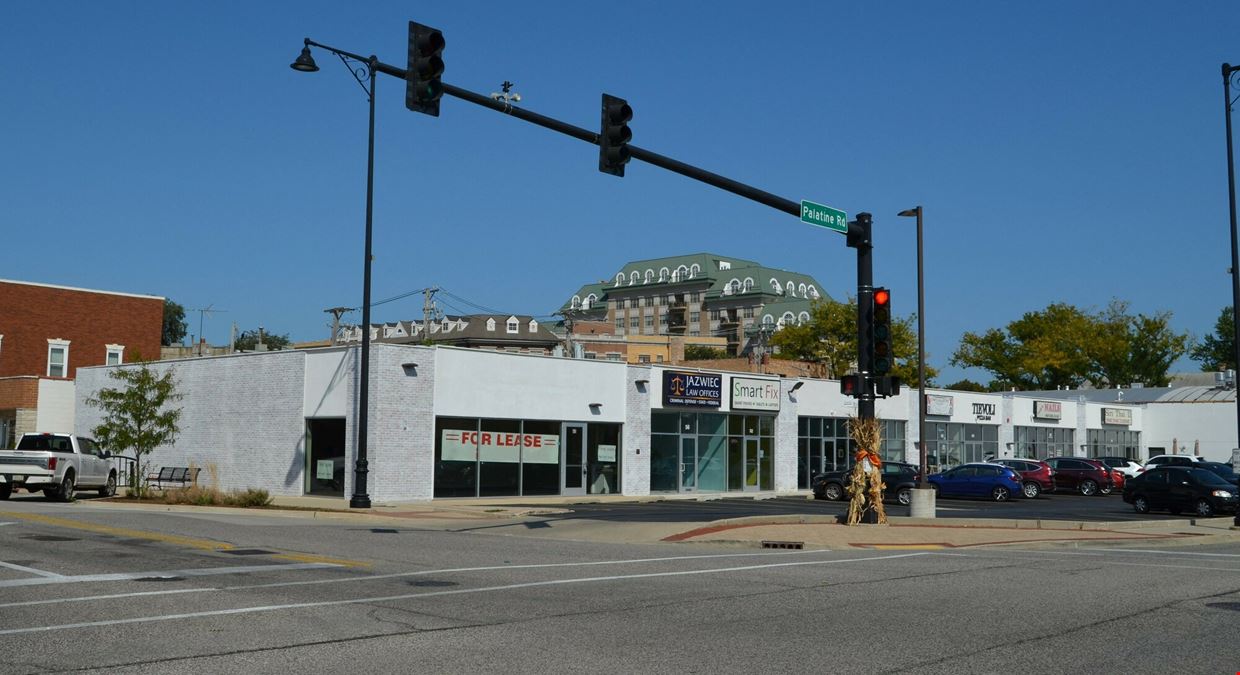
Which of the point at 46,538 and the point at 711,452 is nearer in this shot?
the point at 46,538

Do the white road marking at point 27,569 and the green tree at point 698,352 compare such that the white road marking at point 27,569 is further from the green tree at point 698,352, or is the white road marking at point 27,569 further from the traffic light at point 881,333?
the green tree at point 698,352

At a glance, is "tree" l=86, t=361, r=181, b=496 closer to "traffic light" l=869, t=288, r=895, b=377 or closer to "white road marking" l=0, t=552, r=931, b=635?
"traffic light" l=869, t=288, r=895, b=377

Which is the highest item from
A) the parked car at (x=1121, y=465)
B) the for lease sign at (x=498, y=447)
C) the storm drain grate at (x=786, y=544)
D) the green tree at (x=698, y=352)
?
the green tree at (x=698, y=352)

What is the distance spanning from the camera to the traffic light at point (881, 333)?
20719mm

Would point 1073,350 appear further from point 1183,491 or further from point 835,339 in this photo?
point 1183,491

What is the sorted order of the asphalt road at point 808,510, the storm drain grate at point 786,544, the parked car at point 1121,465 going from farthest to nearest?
the parked car at point 1121,465, the asphalt road at point 808,510, the storm drain grate at point 786,544

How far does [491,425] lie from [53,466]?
12.5 meters

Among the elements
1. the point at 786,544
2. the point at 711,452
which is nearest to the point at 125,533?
the point at 786,544

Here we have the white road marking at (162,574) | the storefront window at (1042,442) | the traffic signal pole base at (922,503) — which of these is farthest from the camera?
the storefront window at (1042,442)

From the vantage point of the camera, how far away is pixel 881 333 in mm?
20891

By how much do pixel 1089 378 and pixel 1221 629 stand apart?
102m

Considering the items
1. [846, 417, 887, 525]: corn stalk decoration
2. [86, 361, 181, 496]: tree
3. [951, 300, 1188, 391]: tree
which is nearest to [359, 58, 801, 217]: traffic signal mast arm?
[846, 417, 887, 525]: corn stalk decoration

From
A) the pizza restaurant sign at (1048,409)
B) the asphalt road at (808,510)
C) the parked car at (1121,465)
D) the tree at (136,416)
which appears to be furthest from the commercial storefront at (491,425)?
the pizza restaurant sign at (1048,409)

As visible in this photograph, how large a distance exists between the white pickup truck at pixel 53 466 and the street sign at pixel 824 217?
843 inches
